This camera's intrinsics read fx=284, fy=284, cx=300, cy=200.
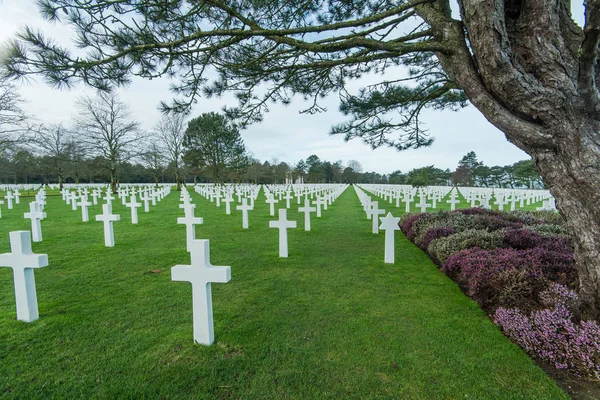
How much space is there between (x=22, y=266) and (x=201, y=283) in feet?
6.79

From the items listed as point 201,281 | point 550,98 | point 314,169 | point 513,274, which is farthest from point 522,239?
point 314,169

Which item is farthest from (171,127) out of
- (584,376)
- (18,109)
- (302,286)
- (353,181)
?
(353,181)

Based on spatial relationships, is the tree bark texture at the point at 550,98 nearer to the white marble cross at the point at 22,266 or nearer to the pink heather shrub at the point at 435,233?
the pink heather shrub at the point at 435,233

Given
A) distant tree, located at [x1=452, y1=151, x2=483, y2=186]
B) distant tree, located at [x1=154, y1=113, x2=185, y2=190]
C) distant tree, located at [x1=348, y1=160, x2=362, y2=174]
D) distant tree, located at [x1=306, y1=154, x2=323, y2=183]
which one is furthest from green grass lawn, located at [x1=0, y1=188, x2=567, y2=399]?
distant tree, located at [x1=348, y1=160, x2=362, y2=174]

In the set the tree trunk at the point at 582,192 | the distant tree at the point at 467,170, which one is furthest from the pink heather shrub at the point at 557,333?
the distant tree at the point at 467,170

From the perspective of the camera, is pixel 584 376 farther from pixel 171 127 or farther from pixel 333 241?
pixel 171 127

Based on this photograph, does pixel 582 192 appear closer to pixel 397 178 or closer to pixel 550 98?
pixel 550 98

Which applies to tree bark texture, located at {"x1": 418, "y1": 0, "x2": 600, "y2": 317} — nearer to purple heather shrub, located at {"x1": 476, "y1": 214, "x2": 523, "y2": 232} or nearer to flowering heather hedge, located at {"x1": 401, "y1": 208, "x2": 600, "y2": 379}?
flowering heather hedge, located at {"x1": 401, "y1": 208, "x2": 600, "y2": 379}

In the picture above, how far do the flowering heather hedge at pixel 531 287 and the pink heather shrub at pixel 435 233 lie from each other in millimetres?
176

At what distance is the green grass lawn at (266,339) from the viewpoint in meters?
2.12

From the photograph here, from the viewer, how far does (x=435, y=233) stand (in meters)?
6.33

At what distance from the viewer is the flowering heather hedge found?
7.86ft

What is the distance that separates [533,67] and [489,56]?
1.55ft

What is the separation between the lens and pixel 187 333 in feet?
9.25
